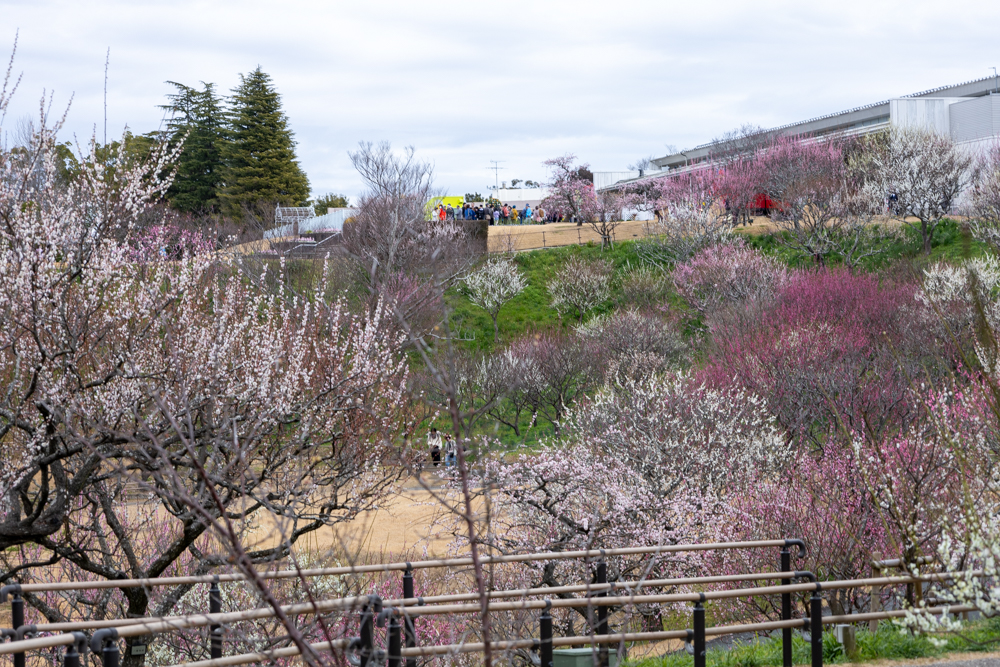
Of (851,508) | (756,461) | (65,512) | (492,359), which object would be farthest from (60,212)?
(492,359)

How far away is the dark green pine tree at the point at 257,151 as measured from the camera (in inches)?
2137

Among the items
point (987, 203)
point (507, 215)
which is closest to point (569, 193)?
point (507, 215)

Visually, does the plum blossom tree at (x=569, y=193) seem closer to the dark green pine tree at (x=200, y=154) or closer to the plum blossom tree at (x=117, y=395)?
the dark green pine tree at (x=200, y=154)

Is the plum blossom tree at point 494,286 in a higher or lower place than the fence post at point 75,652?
higher

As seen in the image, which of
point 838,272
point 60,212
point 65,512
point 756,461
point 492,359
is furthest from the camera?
point 838,272

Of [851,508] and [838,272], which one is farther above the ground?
[838,272]

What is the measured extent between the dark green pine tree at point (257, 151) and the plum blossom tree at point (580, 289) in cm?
2103

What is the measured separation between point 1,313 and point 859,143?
52776 mm

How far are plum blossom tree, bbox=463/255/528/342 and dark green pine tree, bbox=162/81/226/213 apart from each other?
70.8ft

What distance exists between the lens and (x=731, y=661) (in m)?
7.59

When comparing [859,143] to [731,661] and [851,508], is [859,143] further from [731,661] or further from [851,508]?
[731,661]

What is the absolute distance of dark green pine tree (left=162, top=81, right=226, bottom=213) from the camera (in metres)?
54.8

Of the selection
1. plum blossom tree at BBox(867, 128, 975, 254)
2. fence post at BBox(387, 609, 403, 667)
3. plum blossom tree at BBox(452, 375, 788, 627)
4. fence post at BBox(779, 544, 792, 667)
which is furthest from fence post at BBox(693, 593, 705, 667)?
plum blossom tree at BBox(867, 128, 975, 254)

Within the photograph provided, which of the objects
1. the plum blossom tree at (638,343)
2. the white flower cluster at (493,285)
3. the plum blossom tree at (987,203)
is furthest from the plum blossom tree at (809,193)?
the white flower cluster at (493,285)
